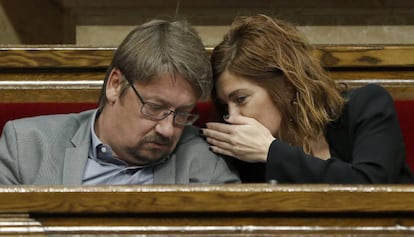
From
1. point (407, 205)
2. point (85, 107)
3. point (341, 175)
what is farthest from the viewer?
point (85, 107)

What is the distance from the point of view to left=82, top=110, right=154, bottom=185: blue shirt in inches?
45.4

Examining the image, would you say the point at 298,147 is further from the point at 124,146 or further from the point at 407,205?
the point at 407,205

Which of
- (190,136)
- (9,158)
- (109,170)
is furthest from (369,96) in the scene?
(9,158)

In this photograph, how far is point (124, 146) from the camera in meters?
1.15

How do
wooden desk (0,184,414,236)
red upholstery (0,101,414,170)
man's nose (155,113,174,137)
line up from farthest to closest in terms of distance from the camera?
red upholstery (0,101,414,170)
man's nose (155,113,174,137)
wooden desk (0,184,414,236)

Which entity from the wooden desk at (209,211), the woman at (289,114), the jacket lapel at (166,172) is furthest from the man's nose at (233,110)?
the wooden desk at (209,211)

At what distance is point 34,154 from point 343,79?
0.49m

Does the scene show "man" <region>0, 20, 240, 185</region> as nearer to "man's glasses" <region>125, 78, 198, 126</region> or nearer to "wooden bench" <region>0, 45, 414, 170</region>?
"man's glasses" <region>125, 78, 198, 126</region>

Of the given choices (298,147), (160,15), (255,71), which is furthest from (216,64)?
(160,15)

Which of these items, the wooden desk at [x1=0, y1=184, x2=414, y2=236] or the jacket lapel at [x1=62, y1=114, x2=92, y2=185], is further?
the jacket lapel at [x1=62, y1=114, x2=92, y2=185]

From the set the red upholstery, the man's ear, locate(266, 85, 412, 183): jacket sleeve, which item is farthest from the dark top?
the man's ear

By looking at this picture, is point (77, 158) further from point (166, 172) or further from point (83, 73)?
point (83, 73)

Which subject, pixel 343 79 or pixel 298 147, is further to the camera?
pixel 343 79

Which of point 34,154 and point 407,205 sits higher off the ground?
point 407,205
